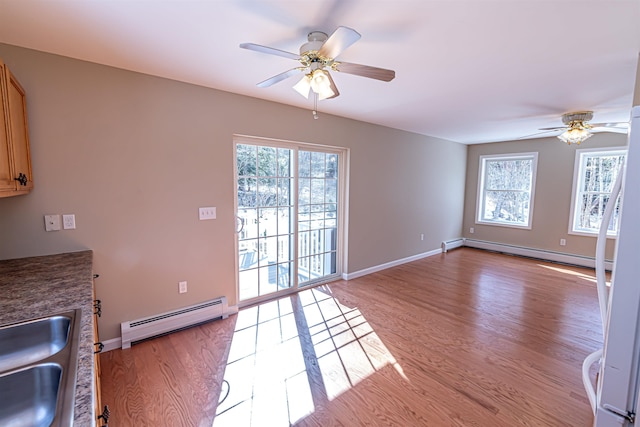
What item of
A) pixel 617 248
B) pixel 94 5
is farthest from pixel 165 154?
pixel 617 248

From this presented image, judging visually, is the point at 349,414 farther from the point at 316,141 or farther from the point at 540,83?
the point at 540,83

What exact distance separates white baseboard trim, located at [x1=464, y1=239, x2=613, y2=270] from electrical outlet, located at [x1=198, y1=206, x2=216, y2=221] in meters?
5.97

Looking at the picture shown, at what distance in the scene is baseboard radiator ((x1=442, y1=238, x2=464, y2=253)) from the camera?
20.0 ft

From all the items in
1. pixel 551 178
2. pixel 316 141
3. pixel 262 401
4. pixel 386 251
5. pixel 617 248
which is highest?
pixel 316 141

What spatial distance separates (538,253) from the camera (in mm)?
5535

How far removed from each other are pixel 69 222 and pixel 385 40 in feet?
8.85

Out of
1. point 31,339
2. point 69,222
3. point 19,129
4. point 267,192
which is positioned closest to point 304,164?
point 267,192

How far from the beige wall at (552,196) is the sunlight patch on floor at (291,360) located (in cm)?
461

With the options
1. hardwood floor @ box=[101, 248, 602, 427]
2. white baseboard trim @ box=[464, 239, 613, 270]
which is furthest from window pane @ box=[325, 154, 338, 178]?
white baseboard trim @ box=[464, 239, 613, 270]

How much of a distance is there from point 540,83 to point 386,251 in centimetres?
306

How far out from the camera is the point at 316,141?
3.66m

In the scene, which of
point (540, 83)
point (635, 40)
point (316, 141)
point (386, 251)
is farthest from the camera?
point (386, 251)

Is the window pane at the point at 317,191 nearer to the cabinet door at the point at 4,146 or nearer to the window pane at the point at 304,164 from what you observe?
the window pane at the point at 304,164

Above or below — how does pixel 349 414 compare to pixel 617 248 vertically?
below
